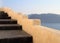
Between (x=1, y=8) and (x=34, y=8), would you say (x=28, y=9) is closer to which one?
(x=34, y=8)

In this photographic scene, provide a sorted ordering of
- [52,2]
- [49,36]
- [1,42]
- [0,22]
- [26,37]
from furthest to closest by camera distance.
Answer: [52,2]
[0,22]
[26,37]
[1,42]
[49,36]

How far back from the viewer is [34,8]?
3.77 m

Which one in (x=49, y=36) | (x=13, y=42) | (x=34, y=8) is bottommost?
(x=13, y=42)

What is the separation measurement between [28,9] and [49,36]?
253 centimetres

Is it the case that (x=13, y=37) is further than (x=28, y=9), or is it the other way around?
(x=28, y=9)

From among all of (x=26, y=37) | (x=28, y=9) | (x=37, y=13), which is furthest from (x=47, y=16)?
(x=26, y=37)

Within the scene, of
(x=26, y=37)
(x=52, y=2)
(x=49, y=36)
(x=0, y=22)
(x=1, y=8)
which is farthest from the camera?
(x=1, y=8)

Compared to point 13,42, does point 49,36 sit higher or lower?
higher

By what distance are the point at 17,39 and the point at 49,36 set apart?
0.61 meters

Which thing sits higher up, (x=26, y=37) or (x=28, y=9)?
(x=28, y=9)

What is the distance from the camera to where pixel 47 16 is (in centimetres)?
375

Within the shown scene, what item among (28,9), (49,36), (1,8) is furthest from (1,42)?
(1,8)

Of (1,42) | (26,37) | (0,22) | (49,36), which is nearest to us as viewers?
(49,36)

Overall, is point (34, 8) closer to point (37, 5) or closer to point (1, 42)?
point (37, 5)
